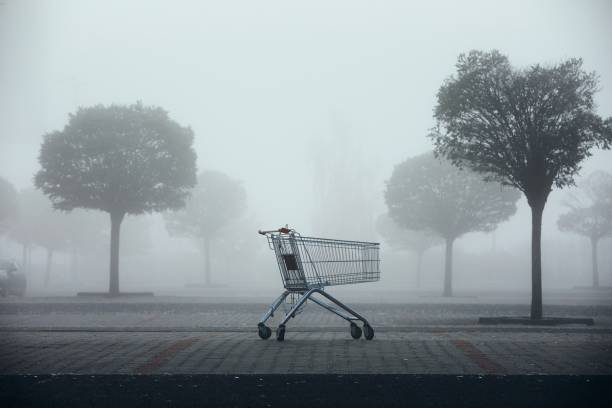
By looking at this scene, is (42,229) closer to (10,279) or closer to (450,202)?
(10,279)

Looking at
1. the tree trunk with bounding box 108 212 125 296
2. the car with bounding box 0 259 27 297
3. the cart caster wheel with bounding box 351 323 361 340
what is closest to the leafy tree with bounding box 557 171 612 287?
the tree trunk with bounding box 108 212 125 296

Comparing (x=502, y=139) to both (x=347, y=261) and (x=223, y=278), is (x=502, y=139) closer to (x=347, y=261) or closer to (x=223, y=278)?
(x=347, y=261)

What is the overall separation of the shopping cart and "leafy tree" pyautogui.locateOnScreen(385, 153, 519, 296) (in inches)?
850

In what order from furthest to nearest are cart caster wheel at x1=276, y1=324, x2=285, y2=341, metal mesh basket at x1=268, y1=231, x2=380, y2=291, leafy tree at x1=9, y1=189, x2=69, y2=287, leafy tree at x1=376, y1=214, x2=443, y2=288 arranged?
1. leafy tree at x1=9, y1=189, x2=69, y2=287
2. leafy tree at x1=376, y1=214, x2=443, y2=288
3. metal mesh basket at x1=268, y1=231, x2=380, y2=291
4. cart caster wheel at x1=276, y1=324, x2=285, y2=341

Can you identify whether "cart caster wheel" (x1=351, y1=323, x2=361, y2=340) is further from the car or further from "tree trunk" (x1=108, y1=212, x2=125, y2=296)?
the car

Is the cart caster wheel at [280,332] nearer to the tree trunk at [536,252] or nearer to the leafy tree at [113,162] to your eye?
the tree trunk at [536,252]

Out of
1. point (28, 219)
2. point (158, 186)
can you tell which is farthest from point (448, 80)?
point (28, 219)

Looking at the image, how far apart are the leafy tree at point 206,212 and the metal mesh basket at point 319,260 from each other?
38738mm

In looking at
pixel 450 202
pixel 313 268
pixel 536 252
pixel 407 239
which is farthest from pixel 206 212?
pixel 313 268

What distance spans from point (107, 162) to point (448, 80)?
1702 cm

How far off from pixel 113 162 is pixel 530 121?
1890 centimetres

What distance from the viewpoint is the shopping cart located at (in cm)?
998

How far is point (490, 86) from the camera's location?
16.2 metres

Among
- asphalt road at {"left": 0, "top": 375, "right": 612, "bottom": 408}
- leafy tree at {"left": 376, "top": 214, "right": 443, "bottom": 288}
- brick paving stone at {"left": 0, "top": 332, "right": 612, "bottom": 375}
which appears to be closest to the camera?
asphalt road at {"left": 0, "top": 375, "right": 612, "bottom": 408}
